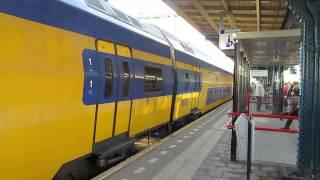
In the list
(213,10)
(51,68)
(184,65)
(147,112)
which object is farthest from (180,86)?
(51,68)

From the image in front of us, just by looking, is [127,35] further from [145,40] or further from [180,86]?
[180,86]

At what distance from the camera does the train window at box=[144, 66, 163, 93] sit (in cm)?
927

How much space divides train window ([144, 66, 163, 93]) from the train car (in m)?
0.02

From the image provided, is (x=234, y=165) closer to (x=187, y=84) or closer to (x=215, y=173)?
(x=215, y=173)

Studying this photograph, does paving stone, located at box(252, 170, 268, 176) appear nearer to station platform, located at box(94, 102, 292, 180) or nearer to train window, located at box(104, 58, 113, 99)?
station platform, located at box(94, 102, 292, 180)

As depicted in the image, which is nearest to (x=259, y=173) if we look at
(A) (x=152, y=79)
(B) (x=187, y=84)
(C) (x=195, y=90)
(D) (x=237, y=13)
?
(A) (x=152, y=79)

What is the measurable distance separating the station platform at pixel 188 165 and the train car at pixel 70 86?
1.41 feet

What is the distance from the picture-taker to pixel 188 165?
7473 millimetres

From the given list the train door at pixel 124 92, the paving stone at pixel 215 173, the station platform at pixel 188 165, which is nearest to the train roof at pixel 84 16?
the train door at pixel 124 92

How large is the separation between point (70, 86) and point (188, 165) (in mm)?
2805

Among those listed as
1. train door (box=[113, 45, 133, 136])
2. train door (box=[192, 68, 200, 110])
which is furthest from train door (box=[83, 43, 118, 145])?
train door (box=[192, 68, 200, 110])

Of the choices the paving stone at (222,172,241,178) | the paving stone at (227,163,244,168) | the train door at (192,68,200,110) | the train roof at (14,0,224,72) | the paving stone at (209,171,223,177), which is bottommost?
the paving stone at (222,172,241,178)

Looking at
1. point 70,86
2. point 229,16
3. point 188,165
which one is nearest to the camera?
point 70,86

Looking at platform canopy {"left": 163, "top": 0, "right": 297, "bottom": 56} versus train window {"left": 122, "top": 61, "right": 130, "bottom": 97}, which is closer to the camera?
train window {"left": 122, "top": 61, "right": 130, "bottom": 97}
